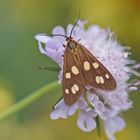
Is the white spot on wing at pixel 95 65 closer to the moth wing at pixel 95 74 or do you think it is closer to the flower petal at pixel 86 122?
the moth wing at pixel 95 74

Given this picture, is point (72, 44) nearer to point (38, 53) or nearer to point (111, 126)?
point (111, 126)

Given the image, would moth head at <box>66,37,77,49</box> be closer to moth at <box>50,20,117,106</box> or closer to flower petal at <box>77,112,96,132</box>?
moth at <box>50,20,117,106</box>

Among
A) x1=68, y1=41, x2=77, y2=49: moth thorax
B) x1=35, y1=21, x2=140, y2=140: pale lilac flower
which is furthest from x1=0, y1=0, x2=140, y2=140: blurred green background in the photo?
x1=68, y1=41, x2=77, y2=49: moth thorax

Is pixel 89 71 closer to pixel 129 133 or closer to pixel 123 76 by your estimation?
pixel 123 76

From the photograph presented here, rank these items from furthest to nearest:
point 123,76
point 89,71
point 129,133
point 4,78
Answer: point 129,133 < point 4,78 < point 123,76 < point 89,71

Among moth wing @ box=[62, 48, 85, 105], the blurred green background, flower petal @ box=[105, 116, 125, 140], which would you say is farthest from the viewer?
the blurred green background

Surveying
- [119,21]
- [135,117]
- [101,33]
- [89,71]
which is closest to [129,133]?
[135,117]

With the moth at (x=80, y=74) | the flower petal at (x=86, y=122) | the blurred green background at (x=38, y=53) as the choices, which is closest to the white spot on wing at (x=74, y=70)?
the moth at (x=80, y=74)

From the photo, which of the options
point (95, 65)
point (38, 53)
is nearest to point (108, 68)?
point (95, 65)
